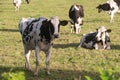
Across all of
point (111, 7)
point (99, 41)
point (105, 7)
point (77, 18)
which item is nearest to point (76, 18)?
point (77, 18)

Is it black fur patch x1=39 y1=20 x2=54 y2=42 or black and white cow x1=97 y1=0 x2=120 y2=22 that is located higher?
black fur patch x1=39 y1=20 x2=54 y2=42

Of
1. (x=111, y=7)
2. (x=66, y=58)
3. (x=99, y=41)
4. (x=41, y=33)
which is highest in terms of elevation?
(x=41, y=33)

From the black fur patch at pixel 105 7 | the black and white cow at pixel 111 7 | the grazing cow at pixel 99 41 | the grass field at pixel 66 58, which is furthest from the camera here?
the black and white cow at pixel 111 7

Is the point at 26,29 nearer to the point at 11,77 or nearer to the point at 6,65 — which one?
the point at 6,65

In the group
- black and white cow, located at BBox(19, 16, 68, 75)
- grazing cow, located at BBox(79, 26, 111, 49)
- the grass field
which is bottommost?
the grass field

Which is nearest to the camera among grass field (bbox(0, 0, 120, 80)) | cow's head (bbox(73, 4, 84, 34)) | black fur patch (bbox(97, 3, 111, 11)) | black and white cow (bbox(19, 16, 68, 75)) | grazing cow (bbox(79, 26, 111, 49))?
black and white cow (bbox(19, 16, 68, 75))

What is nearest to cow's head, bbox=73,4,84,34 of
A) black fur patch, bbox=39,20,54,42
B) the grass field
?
the grass field

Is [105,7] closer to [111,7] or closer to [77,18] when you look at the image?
[111,7]

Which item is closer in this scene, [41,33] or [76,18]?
[41,33]

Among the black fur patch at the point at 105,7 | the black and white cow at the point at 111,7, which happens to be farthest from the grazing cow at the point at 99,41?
the black and white cow at the point at 111,7

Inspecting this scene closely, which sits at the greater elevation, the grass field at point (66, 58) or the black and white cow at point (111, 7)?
the black and white cow at point (111, 7)

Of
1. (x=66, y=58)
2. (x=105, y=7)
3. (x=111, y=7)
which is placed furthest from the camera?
(x=111, y=7)

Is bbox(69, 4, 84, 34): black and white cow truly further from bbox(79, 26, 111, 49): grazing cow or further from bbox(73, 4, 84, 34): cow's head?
bbox(79, 26, 111, 49): grazing cow

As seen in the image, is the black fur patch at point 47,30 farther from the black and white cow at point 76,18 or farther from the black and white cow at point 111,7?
the black and white cow at point 111,7
